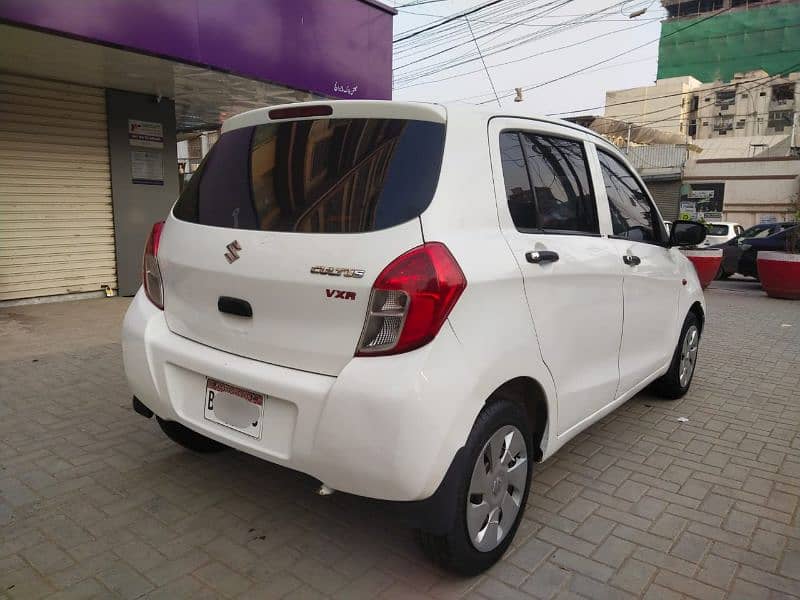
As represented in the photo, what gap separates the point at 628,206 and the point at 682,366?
1.64 m

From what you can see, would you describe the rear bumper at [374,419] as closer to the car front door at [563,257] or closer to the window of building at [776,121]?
the car front door at [563,257]

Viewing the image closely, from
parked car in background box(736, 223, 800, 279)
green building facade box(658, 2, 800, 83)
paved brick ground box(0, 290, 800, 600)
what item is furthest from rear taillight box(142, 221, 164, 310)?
green building facade box(658, 2, 800, 83)

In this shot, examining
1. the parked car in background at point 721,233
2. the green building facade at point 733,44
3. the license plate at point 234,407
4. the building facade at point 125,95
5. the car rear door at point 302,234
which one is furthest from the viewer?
the green building facade at point 733,44

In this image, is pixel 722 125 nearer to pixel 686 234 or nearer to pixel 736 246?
pixel 736 246

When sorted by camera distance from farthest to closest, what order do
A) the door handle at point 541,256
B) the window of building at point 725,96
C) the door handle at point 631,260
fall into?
the window of building at point 725,96, the door handle at point 631,260, the door handle at point 541,256

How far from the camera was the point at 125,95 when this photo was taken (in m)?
8.66

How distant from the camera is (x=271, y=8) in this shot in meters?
7.52

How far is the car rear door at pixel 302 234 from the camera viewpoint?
2.15 m

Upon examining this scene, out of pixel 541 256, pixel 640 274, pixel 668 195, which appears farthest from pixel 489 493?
pixel 668 195

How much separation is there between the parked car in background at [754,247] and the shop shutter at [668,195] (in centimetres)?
1821

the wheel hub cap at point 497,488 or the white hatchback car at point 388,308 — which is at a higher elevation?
the white hatchback car at point 388,308

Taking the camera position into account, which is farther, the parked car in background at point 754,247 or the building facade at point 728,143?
the building facade at point 728,143

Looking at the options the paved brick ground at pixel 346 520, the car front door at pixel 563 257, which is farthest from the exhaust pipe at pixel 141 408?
the car front door at pixel 563 257

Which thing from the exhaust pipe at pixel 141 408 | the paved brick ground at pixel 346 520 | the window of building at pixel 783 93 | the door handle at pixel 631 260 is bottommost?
the paved brick ground at pixel 346 520
